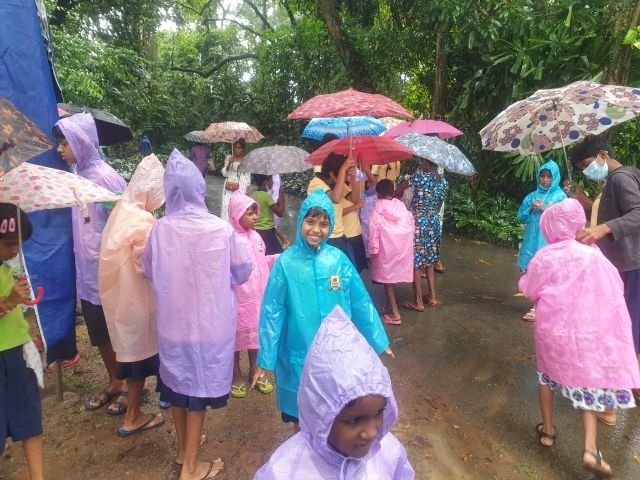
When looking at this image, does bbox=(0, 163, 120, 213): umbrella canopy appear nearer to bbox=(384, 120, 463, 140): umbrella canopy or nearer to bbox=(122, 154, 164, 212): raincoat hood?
bbox=(122, 154, 164, 212): raincoat hood

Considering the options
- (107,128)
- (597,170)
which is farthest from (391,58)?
(597,170)

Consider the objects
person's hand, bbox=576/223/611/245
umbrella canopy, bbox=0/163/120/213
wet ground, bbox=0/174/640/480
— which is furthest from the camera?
person's hand, bbox=576/223/611/245

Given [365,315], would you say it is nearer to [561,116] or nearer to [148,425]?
[148,425]

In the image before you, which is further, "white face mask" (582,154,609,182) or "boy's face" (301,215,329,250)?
"white face mask" (582,154,609,182)

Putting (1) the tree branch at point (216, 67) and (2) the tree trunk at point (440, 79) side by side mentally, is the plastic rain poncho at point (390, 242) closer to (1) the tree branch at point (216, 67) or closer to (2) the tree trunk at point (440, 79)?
(2) the tree trunk at point (440, 79)

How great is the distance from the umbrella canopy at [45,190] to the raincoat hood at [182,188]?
31cm

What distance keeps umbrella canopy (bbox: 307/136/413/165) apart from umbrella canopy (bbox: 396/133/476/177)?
294mm

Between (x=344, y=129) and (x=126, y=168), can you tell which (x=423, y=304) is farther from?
(x=126, y=168)

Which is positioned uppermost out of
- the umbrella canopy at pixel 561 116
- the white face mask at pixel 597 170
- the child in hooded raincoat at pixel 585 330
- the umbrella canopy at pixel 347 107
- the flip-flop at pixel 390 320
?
the umbrella canopy at pixel 347 107

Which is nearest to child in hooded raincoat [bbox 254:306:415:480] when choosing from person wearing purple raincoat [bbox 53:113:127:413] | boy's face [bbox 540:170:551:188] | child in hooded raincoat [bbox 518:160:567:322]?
person wearing purple raincoat [bbox 53:113:127:413]

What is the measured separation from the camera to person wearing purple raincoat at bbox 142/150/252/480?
2602 millimetres

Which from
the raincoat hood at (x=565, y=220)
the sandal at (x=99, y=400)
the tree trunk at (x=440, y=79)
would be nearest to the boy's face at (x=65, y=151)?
the sandal at (x=99, y=400)

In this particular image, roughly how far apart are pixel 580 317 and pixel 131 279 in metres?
2.80

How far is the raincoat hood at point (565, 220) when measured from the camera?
2.97 meters
